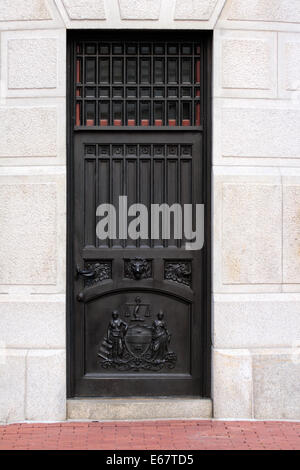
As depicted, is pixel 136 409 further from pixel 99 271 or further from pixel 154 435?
pixel 99 271

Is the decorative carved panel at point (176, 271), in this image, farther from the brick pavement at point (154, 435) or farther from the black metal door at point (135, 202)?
the brick pavement at point (154, 435)

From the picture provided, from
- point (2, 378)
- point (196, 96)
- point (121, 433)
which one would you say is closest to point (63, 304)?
point (2, 378)

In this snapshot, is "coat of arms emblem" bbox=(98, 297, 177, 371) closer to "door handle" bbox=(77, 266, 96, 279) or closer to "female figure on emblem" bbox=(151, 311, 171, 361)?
"female figure on emblem" bbox=(151, 311, 171, 361)

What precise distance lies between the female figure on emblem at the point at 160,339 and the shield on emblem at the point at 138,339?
7 centimetres

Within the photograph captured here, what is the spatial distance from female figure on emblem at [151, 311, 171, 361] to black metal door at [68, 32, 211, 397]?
11mm

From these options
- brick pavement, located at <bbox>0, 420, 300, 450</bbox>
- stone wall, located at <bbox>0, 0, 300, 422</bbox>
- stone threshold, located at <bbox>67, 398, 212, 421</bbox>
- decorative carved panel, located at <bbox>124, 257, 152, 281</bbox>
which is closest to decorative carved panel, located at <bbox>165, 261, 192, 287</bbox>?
decorative carved panel, located at <bbox>124, 257, 152, 281</bbox>

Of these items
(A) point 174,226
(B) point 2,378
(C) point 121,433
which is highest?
(A) point 174,226

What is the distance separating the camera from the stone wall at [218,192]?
282 inches

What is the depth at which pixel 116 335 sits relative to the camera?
7.41m

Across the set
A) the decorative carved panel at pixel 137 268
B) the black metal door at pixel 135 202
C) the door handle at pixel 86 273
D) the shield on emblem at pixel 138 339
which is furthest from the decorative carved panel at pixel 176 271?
the door handle at pixel 86 273

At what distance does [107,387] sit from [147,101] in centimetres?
323

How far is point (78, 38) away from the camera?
7.38 metres

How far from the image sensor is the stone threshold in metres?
7.24

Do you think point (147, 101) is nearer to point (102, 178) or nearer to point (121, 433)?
point (102, 178)
